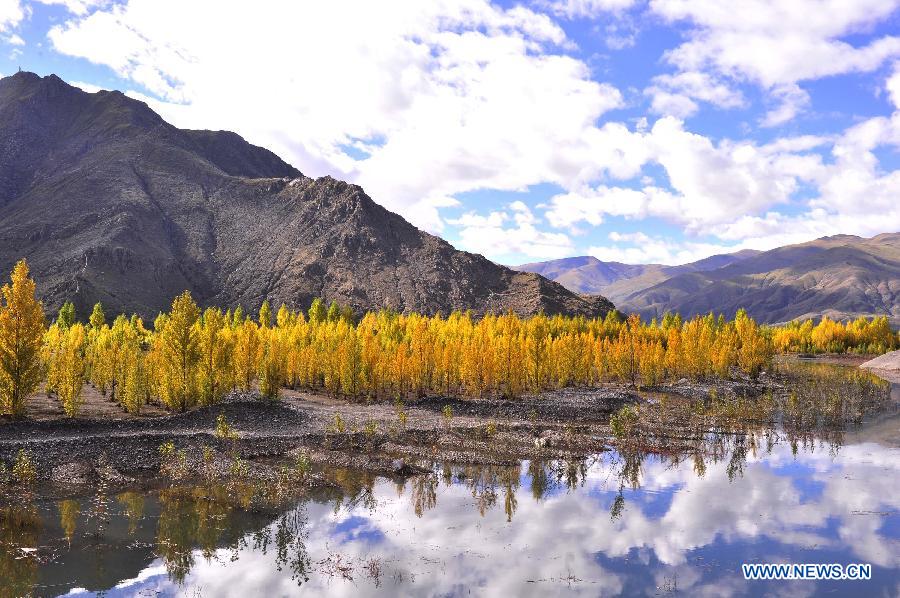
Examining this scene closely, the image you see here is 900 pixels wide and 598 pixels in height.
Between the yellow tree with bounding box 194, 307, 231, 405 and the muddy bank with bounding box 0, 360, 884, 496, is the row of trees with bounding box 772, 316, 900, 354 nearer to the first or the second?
the muddy bank with bounding box 0, 360, 884, 496

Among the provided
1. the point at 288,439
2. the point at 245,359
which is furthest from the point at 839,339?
the point at 288,439

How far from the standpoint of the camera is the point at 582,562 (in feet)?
78.8

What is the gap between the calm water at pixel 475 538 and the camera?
850 inches

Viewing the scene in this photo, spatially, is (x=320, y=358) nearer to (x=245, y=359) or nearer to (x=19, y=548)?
(x=245, y=359)

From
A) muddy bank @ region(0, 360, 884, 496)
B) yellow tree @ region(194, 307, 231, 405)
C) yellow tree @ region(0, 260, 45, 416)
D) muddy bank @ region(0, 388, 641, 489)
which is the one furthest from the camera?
yellow tree @ region(194, 307, 231, 405)

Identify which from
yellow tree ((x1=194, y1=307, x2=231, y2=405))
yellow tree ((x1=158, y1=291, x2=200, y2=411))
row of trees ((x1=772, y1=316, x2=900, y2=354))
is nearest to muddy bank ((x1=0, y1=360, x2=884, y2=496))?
yellow tree ((x1=194, y1=307, x2=231, y2=405))

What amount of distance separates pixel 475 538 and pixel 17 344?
3782 cm

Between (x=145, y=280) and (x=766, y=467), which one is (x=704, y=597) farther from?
(x=145, y=280)

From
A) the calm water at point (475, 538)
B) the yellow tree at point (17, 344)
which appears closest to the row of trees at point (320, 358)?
the yellow tree at point (17, 344)

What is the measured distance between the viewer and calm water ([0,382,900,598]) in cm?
2159

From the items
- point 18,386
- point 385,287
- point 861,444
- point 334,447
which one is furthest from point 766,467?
point 385,287

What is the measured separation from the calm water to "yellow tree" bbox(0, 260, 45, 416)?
18451mm

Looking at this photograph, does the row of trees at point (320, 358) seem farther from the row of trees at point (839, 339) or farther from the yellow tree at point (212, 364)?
the row of trees at point (839, 339)

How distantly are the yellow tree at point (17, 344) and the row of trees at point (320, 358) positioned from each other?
0.24 ft
